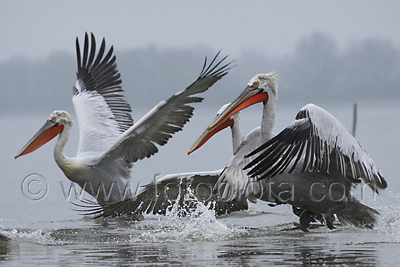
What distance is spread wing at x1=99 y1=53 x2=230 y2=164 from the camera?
7613 millimetres

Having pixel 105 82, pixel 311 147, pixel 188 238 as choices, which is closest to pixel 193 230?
pixel 188 238

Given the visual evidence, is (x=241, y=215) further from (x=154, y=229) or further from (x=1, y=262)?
(x=1, y=262)

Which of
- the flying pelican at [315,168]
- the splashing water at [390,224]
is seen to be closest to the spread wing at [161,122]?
the flying pelican at [315,168]

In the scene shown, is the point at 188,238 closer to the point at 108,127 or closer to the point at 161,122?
the point at 161,122

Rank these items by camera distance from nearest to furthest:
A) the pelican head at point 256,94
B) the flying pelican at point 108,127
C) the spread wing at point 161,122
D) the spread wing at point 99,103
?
the pelican head at point 256,94 → the spread wing at point 161,122 → the flying pelican at point 108,127 → the spread wing at point 99,103

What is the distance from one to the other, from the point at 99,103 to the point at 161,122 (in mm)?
2449

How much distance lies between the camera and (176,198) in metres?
7.84

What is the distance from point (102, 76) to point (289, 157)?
565 centimetres

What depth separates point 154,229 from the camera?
8047mm

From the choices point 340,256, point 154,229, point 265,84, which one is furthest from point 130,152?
point 340,256

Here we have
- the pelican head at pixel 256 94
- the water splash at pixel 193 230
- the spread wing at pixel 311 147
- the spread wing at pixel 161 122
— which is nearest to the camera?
the spread wing at pixel 311 147

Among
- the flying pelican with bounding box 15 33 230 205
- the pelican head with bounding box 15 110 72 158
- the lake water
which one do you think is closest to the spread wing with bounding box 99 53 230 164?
the flying pelican with bounding box 15 33 230 205

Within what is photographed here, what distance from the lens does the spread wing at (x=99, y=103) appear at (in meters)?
9.37

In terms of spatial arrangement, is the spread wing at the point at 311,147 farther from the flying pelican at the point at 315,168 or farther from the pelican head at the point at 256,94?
the pelican head at the point at 256,94
